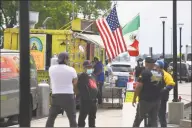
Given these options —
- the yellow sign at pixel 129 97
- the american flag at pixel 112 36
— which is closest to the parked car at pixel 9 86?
the yellow sign at pixel 129 97

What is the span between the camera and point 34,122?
12.6 metres

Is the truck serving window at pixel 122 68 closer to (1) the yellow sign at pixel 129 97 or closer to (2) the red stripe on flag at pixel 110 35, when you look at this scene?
(2) the red stripe on flag at pixel 110 35

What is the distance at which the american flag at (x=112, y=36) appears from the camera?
15031mm

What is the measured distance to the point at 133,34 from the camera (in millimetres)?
15945

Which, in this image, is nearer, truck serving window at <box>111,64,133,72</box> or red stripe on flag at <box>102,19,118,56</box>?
red stripe on flag at <box>102,19,118,56</box>

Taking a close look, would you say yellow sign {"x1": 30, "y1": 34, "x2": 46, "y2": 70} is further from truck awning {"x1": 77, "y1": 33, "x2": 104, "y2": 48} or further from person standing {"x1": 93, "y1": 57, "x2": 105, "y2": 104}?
person standing {"x1": 93, "y1": 57, "x2": 105, "y2": 104}

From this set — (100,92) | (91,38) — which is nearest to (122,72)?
(91,38)

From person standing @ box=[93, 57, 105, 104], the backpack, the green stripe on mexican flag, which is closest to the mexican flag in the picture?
the green stripe on mexican flag

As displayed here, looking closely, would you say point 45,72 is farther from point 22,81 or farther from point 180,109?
point 22,81

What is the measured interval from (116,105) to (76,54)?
224 centimetres

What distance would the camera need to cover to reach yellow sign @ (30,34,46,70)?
→ 15945 mm

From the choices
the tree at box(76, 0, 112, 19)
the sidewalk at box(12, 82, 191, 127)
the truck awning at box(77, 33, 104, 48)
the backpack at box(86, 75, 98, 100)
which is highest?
the tree at box(76, 0, 112, 19)

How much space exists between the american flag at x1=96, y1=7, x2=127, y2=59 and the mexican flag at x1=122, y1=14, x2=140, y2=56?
0.60 m

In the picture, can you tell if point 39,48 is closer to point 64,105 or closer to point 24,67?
point 64,105
